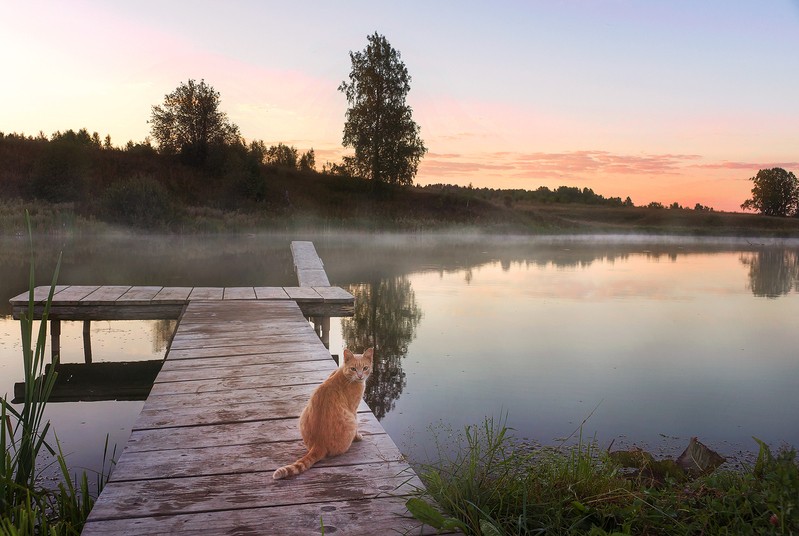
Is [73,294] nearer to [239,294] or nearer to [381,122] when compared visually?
[239,294]

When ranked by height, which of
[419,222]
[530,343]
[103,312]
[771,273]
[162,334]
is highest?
[419,222]

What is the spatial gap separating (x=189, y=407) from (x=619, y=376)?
17.6 feet

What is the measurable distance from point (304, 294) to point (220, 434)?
514 centimetres

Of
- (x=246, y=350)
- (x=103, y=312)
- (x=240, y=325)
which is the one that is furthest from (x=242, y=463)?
(x=103, y=312)

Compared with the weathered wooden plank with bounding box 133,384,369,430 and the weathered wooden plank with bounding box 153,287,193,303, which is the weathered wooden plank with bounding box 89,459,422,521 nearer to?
the weathered wooden plank with bounding box 133,384,369,430

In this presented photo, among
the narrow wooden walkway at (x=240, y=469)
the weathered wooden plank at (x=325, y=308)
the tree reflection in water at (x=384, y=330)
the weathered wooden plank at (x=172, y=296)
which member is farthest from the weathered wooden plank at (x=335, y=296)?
the narrow wooden walkway at (x=240, y=469)

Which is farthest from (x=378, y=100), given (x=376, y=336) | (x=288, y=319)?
(x=288, y=319)

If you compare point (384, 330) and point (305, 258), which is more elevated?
point (305, 258)

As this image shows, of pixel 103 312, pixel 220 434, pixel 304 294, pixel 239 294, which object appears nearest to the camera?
pixel 220 434

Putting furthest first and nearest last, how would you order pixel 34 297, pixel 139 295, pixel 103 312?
→ 1. pixel 139 295
2. pixel 103 312
3. pixel 34 297

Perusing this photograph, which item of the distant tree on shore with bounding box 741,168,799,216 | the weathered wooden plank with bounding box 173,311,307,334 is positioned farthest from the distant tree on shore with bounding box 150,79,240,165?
the distant tree on shore with bounding box 741,168,799,216

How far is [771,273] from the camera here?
1972 cm

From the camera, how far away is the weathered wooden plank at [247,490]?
2432 millimetres

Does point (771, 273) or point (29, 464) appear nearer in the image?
point (29, 464)
